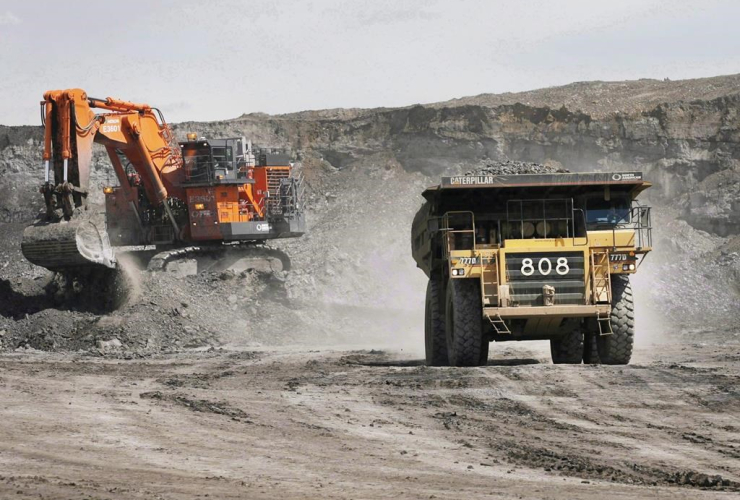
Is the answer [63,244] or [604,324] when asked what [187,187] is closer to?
[63,244]

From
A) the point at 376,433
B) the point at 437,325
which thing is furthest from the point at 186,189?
the point at 376,433

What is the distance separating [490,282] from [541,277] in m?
0.64

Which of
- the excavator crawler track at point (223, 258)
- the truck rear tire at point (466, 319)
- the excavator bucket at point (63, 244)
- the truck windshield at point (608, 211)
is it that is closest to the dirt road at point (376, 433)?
the truck rear tire at point (466, 319)

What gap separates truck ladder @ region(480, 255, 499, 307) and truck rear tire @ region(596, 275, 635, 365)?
1587 millimetres

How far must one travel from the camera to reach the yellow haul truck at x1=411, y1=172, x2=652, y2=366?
14.0 metres

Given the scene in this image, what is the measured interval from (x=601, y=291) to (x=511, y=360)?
376 centimetres

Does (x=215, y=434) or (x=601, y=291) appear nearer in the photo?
(x=215, y=434)

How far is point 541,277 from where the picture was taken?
1399 cm

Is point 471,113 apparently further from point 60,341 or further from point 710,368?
point 710,368

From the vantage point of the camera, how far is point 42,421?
32.0 ft

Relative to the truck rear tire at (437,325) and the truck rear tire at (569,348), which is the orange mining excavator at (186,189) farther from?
the truck rear tire at (569,348)

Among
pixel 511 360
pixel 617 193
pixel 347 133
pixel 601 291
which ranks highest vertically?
pixel 347 133

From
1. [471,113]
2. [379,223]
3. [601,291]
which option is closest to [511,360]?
[601,291]

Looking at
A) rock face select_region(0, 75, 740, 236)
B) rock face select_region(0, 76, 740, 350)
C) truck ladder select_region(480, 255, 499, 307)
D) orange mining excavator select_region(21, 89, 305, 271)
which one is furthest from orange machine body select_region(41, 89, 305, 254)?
rock face select_region(0, 75, 740, 236)
